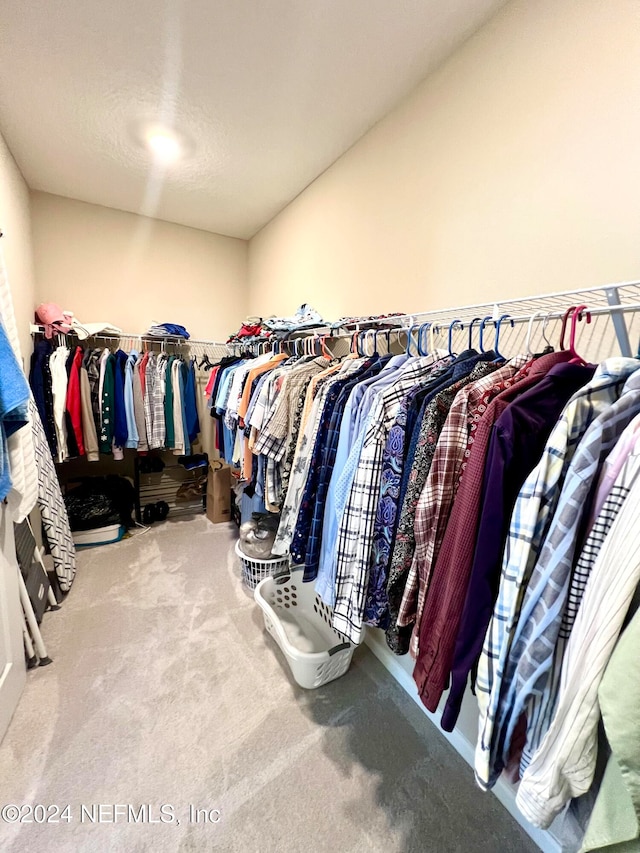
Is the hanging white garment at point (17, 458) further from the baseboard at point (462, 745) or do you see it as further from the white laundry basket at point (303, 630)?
the baseboard at point (462, 745)

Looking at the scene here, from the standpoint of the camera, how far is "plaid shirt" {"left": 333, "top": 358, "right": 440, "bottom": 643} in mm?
881

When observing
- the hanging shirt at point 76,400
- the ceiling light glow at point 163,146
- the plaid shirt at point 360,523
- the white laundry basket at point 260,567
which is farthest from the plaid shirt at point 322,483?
the hanging shirt at point 76,400

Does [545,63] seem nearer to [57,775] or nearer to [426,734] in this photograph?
[426,734]

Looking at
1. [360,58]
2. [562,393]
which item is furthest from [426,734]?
[360,58]

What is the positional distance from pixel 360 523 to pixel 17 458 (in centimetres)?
120

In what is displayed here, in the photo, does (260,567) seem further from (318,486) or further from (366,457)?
(366,457)

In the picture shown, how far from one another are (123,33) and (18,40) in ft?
1.46

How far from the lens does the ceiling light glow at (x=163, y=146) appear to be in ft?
6.04

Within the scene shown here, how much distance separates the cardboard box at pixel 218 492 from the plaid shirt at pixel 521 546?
255 centimetres

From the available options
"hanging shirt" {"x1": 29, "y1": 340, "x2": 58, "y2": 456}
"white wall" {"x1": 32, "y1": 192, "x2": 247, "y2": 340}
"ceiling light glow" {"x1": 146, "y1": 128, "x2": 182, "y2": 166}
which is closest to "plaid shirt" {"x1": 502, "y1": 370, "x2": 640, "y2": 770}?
"ceiling light glow" {"x1": 146, "y1": 128, "x2": 182, "y2": 166}

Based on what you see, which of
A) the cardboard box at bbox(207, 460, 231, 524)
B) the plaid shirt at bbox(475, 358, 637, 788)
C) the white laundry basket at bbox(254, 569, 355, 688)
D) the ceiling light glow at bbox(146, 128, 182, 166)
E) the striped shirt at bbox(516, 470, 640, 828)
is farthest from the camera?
the cardboard box at bbox(207, 460, 231, 524)

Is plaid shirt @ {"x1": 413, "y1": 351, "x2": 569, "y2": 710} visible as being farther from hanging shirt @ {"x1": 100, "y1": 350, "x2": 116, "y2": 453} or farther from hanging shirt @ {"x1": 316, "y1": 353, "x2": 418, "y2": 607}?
hanging shirt @ {"x1": 100, "y1": 350, "x2": 116, "y2": 453}

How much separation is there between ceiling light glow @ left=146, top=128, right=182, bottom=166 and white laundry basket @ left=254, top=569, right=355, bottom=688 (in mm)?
2459

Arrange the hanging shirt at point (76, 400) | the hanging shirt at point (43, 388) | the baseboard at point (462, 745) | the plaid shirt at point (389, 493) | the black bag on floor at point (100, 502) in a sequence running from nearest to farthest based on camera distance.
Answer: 1. the plaid shirt at point (389, 493)
2. the baseboard at point (462, 745)
3. the hanging shirt at point (43, 388)
4. the hanging shirt at point (76, 400)
5. the black bag on floor at point (100, 502)
